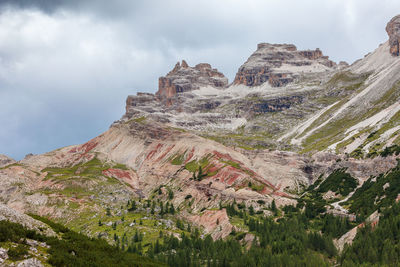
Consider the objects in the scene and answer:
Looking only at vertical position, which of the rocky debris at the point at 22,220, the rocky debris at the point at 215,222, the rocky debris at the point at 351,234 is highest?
the rocky debris at the point at 22,220

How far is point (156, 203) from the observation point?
569 ft

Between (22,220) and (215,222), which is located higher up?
(22,220)

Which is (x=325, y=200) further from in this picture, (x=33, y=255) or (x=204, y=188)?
(x=33, y=255)

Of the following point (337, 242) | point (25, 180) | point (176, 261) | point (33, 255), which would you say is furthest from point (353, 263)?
point (25, 180)

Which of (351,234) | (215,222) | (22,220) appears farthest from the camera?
(215,222)

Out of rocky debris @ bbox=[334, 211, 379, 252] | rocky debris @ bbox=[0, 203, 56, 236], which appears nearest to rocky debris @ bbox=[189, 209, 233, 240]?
rocky debris @ bbox=[334, 211, 379, 252]

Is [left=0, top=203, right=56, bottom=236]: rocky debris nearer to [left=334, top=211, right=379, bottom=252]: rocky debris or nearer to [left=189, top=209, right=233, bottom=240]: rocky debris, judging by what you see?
[left=189, top=209, right=233, bottom=240]: rocky debris

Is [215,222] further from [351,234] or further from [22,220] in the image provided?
[22,220]

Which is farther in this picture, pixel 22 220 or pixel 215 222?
pixel 215 222

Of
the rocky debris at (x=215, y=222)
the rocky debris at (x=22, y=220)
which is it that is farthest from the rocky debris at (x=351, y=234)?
the rocky debris at (x=22, y=220)

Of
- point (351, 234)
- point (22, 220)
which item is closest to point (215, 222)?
point (351, 234)

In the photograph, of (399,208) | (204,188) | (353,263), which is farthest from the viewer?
(204,188)

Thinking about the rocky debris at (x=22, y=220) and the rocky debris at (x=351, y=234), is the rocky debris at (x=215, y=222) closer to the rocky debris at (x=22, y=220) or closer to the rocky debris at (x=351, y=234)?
the rocky debris at (x=351, y=234)

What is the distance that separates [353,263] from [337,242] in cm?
2226
